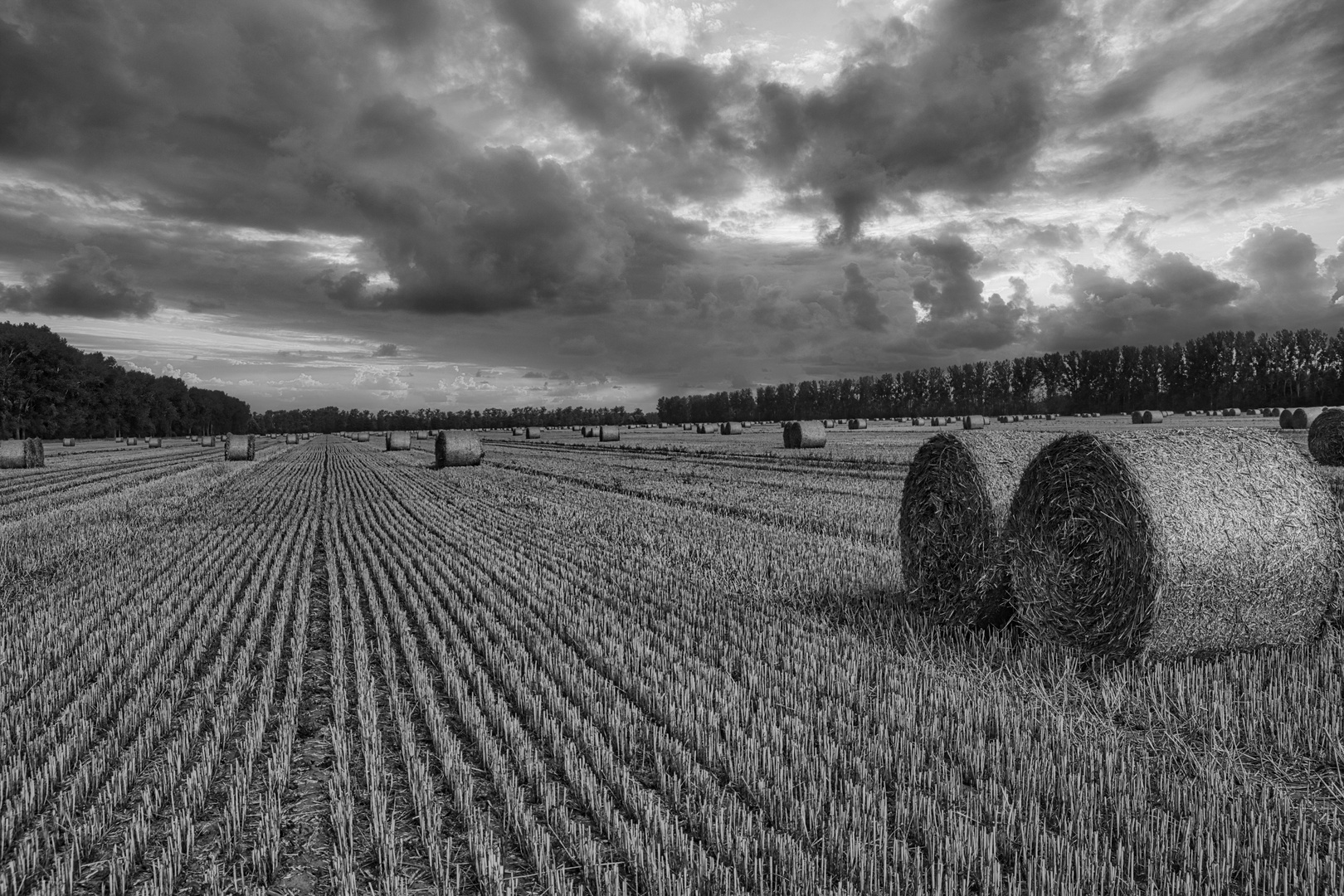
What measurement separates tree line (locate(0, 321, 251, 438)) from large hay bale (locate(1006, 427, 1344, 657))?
10547 cm

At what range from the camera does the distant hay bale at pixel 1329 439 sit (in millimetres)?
22688

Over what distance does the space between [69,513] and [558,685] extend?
20.9 m

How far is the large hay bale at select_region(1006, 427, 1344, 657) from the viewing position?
22.1ft

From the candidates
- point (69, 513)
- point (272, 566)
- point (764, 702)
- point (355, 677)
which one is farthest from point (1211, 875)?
point (69, 513)

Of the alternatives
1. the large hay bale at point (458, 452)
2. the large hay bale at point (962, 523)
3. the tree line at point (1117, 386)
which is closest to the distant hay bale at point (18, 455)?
the large hay bale at point (458, 452)

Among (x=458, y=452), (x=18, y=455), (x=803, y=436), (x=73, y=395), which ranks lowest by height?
(x=458, y=452)

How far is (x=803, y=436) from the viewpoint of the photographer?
147 feet

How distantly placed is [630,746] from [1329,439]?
27161mm

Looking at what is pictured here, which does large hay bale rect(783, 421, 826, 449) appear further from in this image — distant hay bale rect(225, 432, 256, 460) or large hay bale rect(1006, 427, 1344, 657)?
large hay bale rect(1006, 427, 1344, 657)

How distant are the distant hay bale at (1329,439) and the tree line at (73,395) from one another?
10755 centimetres

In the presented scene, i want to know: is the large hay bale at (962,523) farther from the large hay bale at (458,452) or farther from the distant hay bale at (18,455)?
the distant hay bale at (18,455)

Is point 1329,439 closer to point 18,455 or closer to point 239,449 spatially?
point 239,449

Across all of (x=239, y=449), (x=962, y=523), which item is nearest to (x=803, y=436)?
(x=962, y=523)

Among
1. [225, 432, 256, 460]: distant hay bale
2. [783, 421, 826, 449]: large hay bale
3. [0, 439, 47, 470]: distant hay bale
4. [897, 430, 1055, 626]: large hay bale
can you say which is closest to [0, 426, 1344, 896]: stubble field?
[897, 430, 1055, 626]: large hay bale
